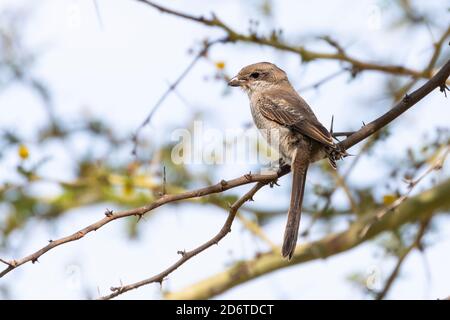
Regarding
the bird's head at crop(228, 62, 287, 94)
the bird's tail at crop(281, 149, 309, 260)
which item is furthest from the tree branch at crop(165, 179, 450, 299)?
the bird's head at crop(228, 62, 287, 94)

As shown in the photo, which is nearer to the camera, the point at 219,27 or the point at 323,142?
the point at 323,142

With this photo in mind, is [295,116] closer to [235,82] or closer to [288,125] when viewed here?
[288,125]

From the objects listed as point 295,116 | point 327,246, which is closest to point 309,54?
point 295,116

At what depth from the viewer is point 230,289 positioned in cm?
607

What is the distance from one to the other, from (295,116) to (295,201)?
80cm

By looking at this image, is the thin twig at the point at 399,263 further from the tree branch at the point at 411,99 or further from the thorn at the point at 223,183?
the thorn at the point at 223,183

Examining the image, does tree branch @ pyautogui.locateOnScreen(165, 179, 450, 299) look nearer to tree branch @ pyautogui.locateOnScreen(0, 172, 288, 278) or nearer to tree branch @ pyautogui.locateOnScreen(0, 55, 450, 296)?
tree branch @ pyautogui.locateOnScreen(0, 55, 450, 296)

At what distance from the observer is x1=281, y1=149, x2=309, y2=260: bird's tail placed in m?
4.26

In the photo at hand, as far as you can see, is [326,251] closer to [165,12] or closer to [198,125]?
[198,125]
